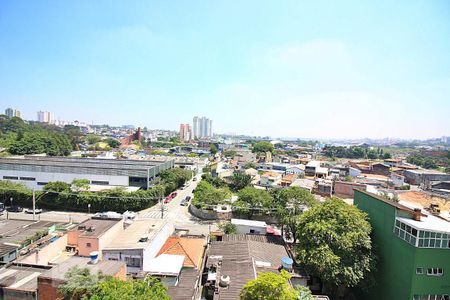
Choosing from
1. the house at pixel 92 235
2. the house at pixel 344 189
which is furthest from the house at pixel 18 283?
the house at pixel 344 189

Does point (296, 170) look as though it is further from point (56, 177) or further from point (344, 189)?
point (56, 177)

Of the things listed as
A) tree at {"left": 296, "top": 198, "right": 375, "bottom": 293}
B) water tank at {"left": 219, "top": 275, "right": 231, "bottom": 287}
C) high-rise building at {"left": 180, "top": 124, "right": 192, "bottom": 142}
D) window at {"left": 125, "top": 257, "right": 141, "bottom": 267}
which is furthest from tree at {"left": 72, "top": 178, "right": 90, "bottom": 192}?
high-rise building at {"left": 180, "top": 124, "right": 192, "bottom": 142}

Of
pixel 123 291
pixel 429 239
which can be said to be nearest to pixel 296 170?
pixel 429 239

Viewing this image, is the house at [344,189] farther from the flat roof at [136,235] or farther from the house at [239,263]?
the flat roof at [136,235]

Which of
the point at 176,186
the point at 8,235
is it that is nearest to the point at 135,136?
the point at 176,186

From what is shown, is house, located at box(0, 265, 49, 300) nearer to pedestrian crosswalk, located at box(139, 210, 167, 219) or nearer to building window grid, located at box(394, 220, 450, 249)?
pedestrian crosswalk, located at box(139, 210, 167, 219)

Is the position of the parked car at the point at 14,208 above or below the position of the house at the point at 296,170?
below
